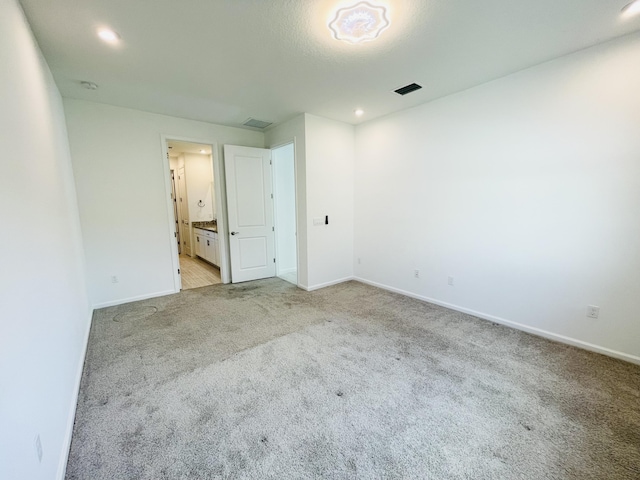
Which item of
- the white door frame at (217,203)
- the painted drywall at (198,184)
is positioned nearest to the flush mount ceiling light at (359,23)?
the white door frame at (217,203)

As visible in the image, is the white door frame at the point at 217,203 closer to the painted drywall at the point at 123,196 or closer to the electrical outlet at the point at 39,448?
the painted drywall at the point at 123,196

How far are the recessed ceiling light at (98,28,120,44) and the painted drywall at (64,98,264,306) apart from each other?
1.70 meters

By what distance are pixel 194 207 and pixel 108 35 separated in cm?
504

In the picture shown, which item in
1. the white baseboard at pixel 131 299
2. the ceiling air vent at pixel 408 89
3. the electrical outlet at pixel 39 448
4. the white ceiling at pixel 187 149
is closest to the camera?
the electrical outlet at pixel 39 448

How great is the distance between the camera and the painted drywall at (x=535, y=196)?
226cm

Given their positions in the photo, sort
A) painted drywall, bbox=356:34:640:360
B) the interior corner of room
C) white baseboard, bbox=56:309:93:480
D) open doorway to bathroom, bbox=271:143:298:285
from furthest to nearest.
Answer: open doorway to bathroom, bbox=271:143:298:285
painted drywall, bbox=356:34:640:360
the interior corner of room
white baseboard, bbox=56:309:93:480

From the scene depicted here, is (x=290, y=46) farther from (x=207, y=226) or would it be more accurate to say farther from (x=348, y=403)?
(x=207, y=226)

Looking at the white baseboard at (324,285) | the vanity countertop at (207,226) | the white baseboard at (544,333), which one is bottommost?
the white baseboard at (544,333)

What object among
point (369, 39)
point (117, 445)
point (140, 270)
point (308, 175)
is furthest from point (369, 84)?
point (140, 270)

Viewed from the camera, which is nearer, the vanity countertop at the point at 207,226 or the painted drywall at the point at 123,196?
the painted drywall at the point at 123,196

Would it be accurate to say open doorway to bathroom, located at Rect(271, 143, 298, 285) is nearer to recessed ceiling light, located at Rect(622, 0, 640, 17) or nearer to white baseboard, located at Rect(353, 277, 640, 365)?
white baseboard, located at Rect(353, 277, 640, 365)

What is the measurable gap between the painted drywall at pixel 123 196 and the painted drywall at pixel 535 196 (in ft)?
11.4

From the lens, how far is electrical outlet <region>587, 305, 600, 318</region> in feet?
7.93

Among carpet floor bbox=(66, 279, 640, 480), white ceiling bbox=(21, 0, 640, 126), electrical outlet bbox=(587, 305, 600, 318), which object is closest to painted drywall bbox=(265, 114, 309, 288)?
white ceiling bbox=(21, 0, 640, 126)
